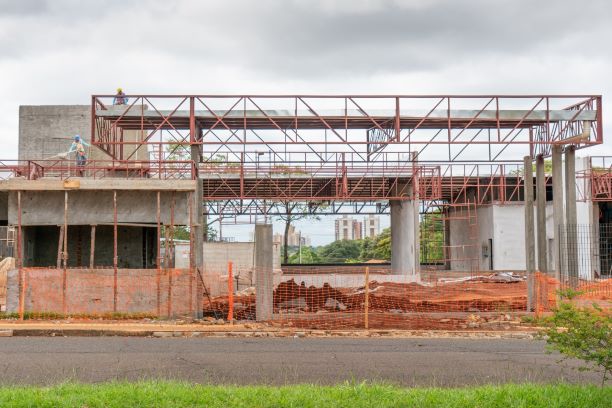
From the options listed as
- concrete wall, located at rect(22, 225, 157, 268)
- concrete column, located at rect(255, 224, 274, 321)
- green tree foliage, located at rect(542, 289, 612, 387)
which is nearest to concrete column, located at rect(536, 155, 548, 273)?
concrete column, located at rect(255, 224, 274, 321)

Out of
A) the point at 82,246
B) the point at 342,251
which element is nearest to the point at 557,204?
the point at 82,246

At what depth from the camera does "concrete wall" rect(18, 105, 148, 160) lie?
128ft

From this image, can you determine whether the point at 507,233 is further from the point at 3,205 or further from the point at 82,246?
the point at 3,205

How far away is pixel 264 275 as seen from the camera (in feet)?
65.3

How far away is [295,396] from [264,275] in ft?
35.3

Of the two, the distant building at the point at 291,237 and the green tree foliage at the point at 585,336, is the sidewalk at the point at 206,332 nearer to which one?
the green tree foliage at the point at 585,336

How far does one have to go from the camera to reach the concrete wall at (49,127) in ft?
128

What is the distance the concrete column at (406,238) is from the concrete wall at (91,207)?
18.6 meters

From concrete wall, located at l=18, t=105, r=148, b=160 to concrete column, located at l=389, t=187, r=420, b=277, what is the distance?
16.4m

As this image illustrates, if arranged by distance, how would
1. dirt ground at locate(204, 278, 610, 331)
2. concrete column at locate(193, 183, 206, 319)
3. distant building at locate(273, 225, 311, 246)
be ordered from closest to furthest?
dirt ground at locate(204, 278, 610, 331) < concrete column at locate(193, 183, 206, 319) < distant building at locate(273, 225, 311, 246)

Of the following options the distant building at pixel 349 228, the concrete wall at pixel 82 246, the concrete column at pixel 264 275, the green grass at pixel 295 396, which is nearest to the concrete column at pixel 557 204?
the concrete column at pixel 264 275

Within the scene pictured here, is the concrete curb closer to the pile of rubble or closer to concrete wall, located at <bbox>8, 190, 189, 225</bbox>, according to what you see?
the pile of rubble

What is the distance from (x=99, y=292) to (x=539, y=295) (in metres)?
12.8

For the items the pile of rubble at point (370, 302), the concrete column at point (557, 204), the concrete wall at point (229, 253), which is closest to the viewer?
the pile of rubble at point (370, 302)
